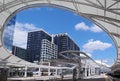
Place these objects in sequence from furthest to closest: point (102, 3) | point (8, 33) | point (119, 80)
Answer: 1. point (8, 33)
2. point (102, 3)
3. point (119, 80)

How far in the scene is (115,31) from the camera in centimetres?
4638

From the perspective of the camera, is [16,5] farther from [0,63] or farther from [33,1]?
[0,63]

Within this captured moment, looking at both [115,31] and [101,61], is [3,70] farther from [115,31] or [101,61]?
[101,61]

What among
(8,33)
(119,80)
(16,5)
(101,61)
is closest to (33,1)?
(16,5)

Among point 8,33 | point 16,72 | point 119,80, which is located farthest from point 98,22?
point 8,33

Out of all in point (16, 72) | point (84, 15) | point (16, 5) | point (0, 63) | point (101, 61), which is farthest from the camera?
point (101, 61)

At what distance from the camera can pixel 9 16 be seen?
48594mm

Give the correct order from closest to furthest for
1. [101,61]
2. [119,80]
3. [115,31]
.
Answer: [119,80]
[115,31]
[101,61]

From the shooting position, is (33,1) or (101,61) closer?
(33,1)

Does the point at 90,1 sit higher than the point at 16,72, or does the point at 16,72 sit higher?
the point at 90,1

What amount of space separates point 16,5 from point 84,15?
550 inches

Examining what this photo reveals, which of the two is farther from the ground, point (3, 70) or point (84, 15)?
point (84, 15)

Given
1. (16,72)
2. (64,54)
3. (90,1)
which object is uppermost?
(90,1)

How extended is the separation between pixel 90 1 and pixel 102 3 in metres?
2.65
